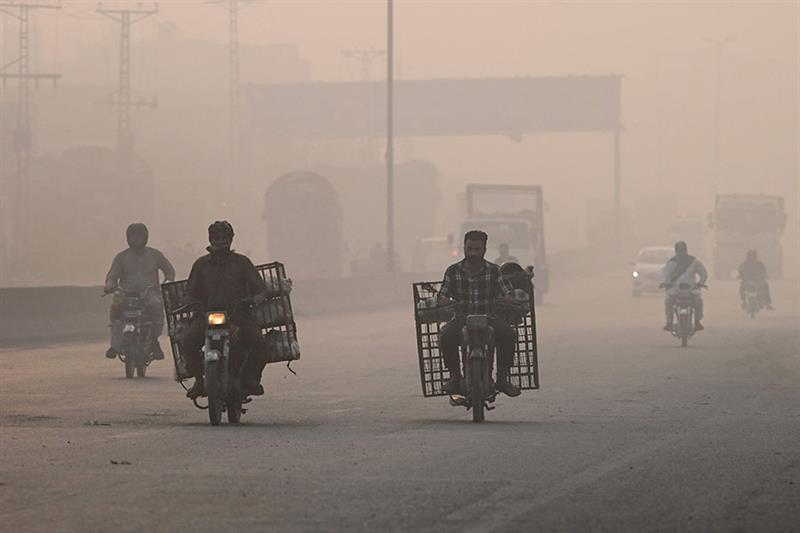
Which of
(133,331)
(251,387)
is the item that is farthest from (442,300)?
(133,331)

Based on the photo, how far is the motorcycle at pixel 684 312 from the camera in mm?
31766

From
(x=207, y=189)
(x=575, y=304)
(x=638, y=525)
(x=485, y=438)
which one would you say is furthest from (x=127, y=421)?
(x=207, y=189)

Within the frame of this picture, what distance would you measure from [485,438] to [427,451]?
1.20 meters

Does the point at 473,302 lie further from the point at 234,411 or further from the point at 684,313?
the point at 684,313

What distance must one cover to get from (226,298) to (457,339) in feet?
6.72

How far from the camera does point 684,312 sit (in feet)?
105

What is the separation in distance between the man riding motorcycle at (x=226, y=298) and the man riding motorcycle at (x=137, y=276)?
7283 mm

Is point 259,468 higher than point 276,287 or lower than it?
lower

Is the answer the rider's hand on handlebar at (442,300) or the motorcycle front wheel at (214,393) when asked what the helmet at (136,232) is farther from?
the motorcycle front wheel at (214,393)

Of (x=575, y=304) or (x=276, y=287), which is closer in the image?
(x=276, y=287)

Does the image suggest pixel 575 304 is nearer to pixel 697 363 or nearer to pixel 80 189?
pixel 697 363

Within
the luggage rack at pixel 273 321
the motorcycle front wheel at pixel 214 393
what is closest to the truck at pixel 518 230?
the luggage rack at pixel 273 321

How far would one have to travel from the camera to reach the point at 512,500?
33.6 feet

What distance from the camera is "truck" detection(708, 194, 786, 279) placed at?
251 feet
